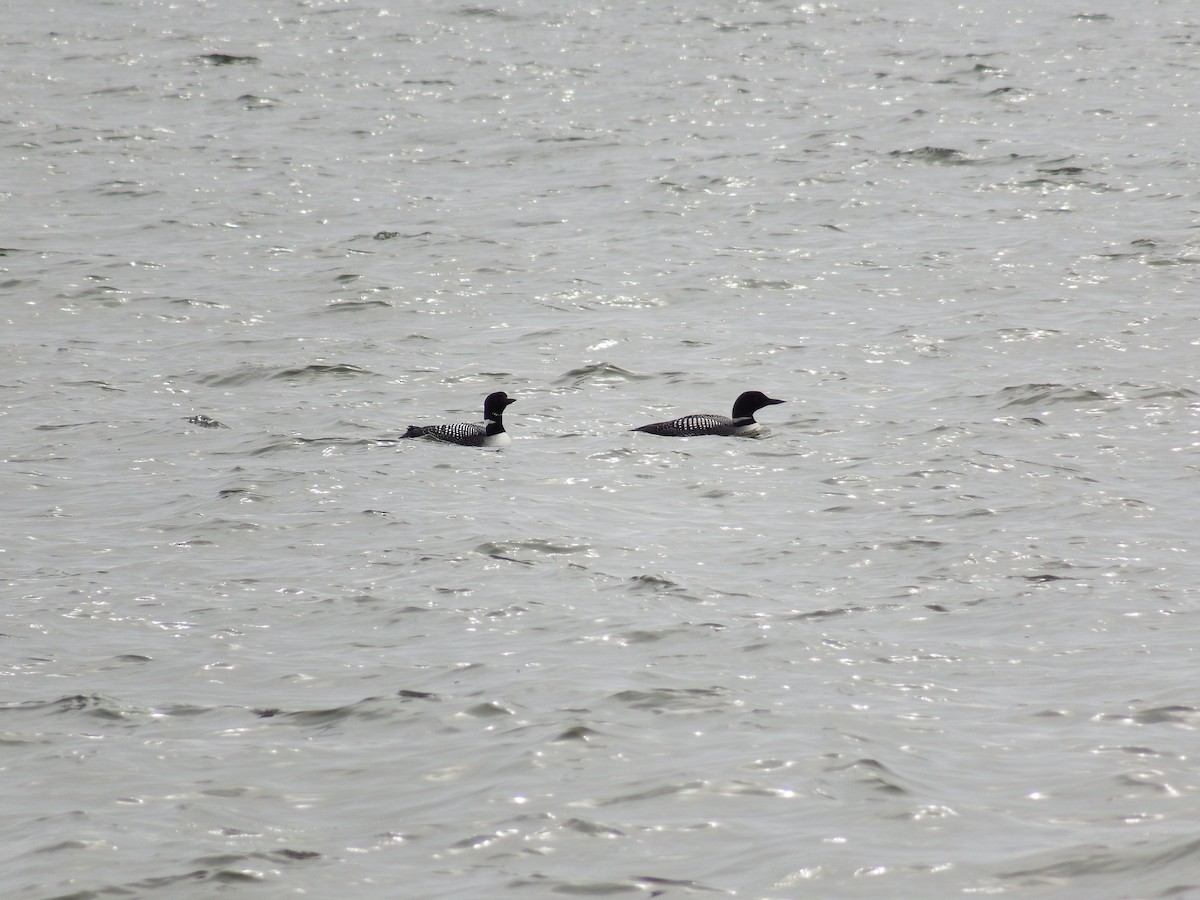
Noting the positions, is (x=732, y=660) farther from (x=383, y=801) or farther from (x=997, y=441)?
(x=997, y=441)

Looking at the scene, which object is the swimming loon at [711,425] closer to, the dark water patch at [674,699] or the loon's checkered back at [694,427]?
the loon's checkered back at [694,427]

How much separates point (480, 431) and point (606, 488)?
6.05 ft

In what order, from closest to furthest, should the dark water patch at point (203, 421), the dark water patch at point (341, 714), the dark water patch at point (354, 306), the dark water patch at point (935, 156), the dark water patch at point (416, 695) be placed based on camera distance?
the dark water patch at point (341, 714) < the dark water patch at point (416, 695) < the dark water patch at point (203, 421) < the dark water patch at point (354, 306) < the dark water patch at point (935, 156)

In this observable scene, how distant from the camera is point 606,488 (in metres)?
15.3

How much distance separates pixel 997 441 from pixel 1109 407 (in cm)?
162

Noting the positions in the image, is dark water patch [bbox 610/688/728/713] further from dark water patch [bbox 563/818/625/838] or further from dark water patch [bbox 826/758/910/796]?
dark water patch [bbox 563/818/625/838]

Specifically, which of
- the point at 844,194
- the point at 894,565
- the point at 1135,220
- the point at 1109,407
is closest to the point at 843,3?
the point at 844,194

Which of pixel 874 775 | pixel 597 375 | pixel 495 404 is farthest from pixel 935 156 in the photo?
pixel 874 775

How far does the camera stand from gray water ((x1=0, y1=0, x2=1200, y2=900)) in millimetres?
8656

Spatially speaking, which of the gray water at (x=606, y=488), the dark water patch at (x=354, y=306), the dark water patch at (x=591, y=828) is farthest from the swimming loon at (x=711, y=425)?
the dark water patch at (x=591, y=828)

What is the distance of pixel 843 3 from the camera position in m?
42.2

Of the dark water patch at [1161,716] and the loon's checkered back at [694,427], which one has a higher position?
the loon's checkered back at [694,427]

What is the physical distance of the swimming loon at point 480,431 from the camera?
1652 cm

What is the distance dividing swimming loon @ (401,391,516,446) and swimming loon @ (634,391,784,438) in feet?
4.41
